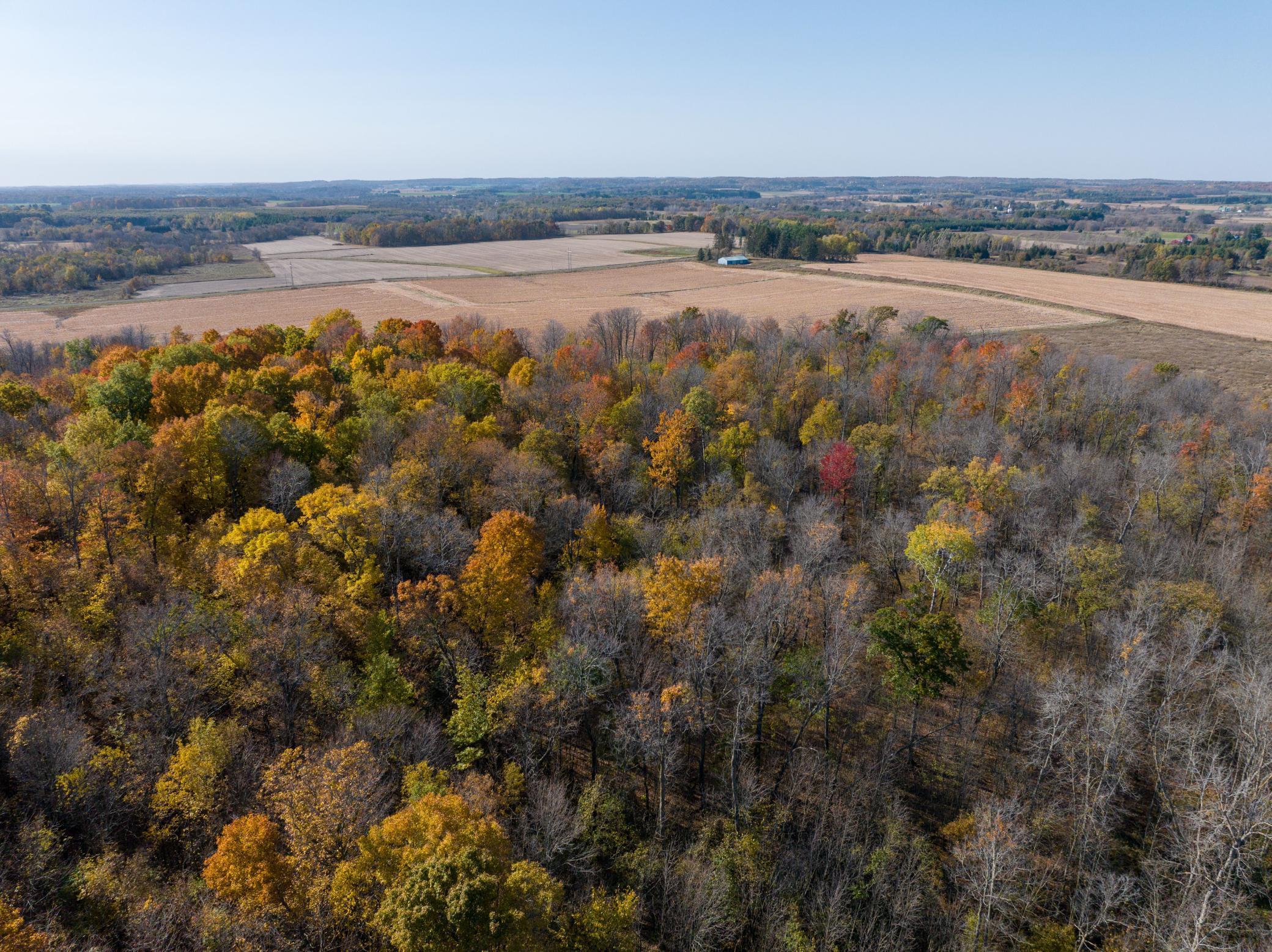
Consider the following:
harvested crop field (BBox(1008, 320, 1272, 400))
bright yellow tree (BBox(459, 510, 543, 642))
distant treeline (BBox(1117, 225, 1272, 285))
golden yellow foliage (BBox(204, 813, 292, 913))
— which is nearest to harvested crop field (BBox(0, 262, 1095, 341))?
harvested crop field (BBox(1008, 320, 1272, 400))

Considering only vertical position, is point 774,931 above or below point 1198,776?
below

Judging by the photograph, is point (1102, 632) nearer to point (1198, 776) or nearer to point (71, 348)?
point (1198, 776)

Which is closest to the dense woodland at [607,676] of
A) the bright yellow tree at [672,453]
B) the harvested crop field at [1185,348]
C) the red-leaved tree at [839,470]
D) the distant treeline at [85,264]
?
the red-leaved tree at [839,470]

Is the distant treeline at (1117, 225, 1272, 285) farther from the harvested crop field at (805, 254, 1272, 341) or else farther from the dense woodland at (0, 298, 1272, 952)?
the dense woodland at (0, 298, 1272, 952)

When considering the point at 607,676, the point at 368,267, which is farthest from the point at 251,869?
the point at 368,267

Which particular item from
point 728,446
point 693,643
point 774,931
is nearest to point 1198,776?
point 774,931
